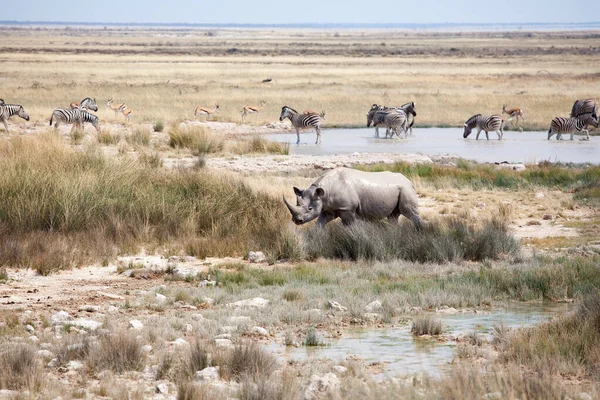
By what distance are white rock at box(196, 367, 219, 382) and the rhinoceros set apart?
5.90 m

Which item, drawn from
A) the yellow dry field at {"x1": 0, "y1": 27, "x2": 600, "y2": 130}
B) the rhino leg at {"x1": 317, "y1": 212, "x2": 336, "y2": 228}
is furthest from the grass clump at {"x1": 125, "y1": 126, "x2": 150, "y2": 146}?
the rhino leg at {"x1": 317, "y1": 212, "x2": 336, "y2": 228}

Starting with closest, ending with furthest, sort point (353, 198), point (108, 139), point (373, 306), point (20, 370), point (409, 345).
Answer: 1. point (20, 370)
2. point (409, 345)
3. point (373, 306)
4. point (353, 198)
5. point (108, 139)

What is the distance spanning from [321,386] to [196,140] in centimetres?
1865

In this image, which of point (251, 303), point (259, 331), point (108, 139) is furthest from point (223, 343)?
point (108, 139)

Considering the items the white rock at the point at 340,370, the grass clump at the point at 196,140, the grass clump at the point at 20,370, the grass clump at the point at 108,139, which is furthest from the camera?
the grass clump at the point at 108,139

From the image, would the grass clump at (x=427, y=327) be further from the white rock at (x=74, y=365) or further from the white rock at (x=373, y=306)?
the white rock at (x=74, y=365)

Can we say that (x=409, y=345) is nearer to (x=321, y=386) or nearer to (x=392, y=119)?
(x=321, y=386)

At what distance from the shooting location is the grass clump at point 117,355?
736 cm

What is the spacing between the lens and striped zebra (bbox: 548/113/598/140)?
29.2 meters

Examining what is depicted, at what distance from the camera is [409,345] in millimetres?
8516

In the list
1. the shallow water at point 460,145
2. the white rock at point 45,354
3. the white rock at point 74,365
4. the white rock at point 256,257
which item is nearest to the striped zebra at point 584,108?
the shallow water at point 460,145

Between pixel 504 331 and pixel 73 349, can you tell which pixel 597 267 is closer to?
pixel 504 331

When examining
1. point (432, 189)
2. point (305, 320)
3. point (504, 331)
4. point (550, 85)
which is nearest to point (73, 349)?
point (305, 320)

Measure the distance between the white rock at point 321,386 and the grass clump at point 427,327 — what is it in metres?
2.06
